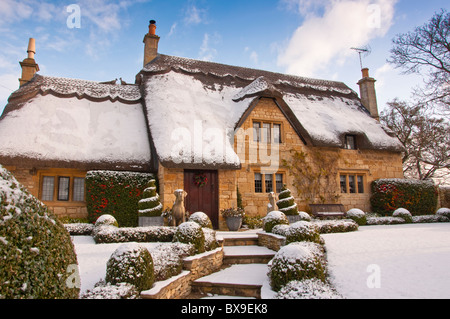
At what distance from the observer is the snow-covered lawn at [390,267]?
4.95m

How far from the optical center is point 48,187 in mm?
11977

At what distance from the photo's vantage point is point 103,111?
46.7ft

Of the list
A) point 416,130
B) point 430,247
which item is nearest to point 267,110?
point 430,247

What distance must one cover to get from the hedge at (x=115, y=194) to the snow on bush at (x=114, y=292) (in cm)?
770

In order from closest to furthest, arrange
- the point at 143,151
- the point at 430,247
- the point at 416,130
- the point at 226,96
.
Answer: the point at 430,247
the point at 143,151
the point at 226,96
the point at 416,130

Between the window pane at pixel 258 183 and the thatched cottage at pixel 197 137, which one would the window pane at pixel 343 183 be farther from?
the window pane at pixel 258 183

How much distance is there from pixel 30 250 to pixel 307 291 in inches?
137

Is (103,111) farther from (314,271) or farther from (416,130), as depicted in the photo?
(416,130)

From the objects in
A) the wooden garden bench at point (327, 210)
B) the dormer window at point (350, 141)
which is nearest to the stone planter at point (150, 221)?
the wooden garden bench at point (327, 210)

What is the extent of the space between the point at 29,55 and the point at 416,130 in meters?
28.2

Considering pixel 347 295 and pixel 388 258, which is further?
pixel 388 258

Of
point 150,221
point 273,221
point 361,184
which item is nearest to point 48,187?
point 150,221

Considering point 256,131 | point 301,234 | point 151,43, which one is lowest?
point 301,234

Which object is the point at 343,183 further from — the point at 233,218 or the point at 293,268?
the point at 293,268
